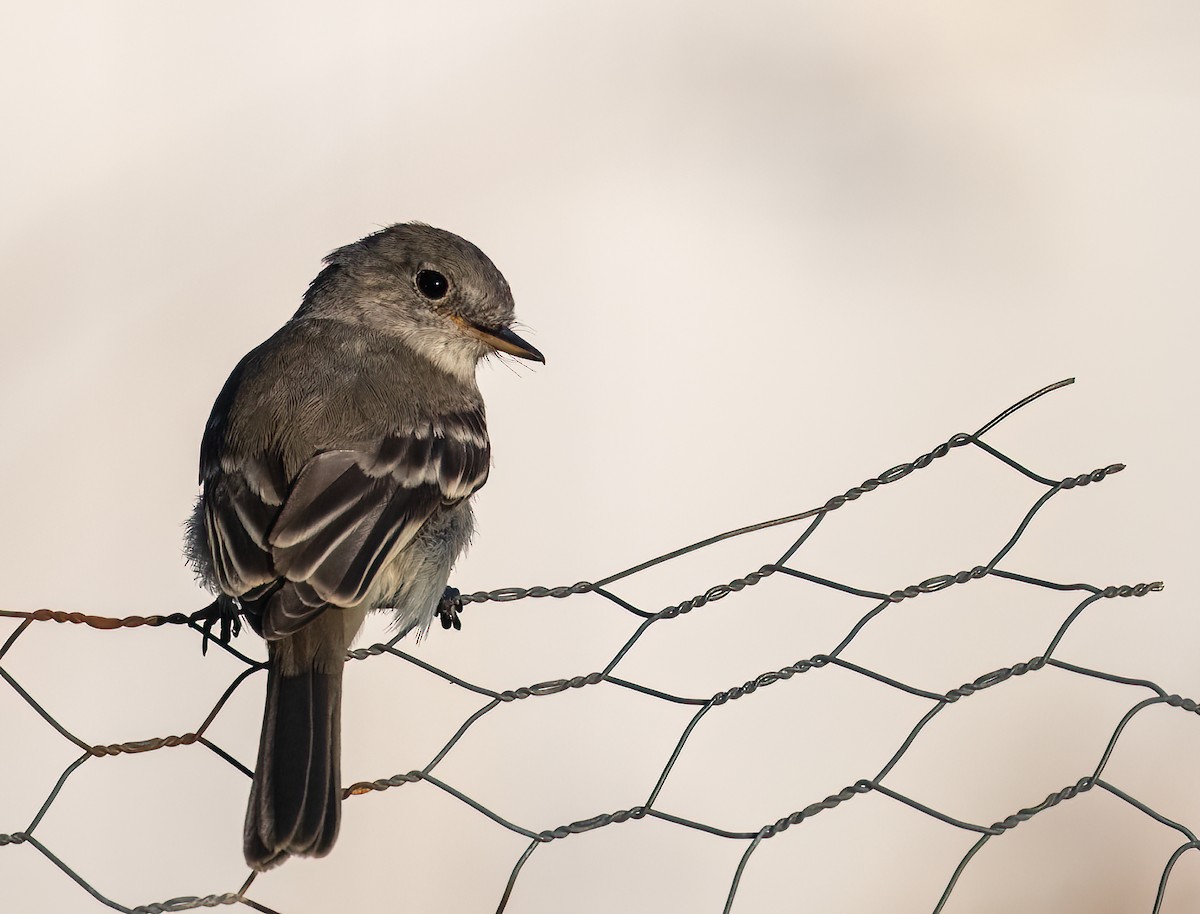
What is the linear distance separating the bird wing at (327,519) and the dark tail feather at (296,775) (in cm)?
11

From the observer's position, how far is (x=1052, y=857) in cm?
386

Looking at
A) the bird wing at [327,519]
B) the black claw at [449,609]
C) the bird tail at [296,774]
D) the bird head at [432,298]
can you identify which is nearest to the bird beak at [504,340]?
the bird head at [432,298]

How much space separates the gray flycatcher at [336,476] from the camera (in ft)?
7.51

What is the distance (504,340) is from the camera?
343 centimetres

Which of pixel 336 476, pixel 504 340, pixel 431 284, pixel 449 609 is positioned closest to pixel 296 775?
pixel 336 476

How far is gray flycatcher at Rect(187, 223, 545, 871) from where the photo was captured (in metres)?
2.29

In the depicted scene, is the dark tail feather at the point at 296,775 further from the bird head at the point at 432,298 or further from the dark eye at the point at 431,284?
the dark eye at the point at 431,284

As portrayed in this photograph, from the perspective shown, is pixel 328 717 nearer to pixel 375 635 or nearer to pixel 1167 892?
pixel 375 635

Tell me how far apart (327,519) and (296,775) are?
0.51m

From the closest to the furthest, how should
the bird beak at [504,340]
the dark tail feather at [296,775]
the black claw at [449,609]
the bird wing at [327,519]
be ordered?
the dark tail feather at [296,775] < the bird wing at [327,519] < the black claw at [449,609] < the bird beak at [504,340]

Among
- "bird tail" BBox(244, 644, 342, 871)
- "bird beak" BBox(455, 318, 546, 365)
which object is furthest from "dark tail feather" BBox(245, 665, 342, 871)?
"bird beak" BBox(455, 318, 546, 365)

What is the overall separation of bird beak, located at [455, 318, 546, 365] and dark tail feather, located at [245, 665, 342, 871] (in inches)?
47.8

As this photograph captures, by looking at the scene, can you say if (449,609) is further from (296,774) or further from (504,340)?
(296,774)

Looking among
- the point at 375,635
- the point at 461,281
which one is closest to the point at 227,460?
the point at 375,635
